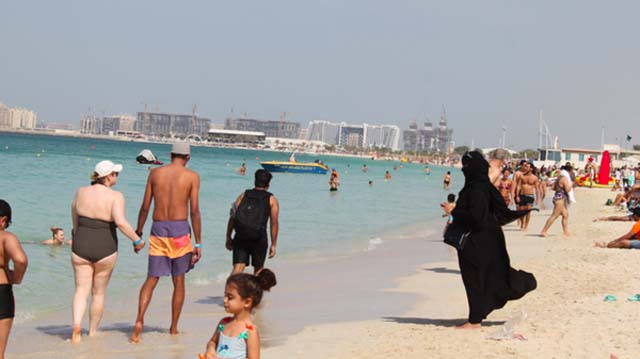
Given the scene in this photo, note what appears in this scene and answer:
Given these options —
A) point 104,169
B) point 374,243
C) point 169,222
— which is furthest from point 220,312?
point 374,243

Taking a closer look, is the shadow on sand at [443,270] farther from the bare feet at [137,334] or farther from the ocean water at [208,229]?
the bare feet at [137,334]

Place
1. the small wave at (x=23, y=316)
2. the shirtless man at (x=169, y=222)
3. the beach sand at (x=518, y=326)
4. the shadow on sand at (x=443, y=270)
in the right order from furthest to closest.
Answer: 1. the shadow on sand at (x=443, y=270)
2. the small wave at (x=23, y=316)
3. the shirtless man at (x=169, y=222)
4. the beach sand at (x=518, y=326)

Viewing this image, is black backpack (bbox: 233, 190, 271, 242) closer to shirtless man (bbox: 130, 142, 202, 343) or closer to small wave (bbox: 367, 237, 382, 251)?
shirtless man (bbox: 130, 142, 202, 343)

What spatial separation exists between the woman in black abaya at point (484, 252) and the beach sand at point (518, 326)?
27 centimetres

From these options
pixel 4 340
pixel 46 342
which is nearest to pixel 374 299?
pixel 46 342

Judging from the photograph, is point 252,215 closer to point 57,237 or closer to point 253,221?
point 253,221

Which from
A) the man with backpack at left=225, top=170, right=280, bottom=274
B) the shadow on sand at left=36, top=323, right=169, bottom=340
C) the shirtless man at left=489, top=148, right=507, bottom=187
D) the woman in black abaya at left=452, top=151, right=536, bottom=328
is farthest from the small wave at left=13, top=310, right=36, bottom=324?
the shirtless man at left=489, top=148, right=507, bottom=187

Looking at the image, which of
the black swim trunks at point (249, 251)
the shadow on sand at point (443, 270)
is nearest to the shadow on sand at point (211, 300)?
the black swim trunks at point (249, 251)

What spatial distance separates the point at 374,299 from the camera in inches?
371

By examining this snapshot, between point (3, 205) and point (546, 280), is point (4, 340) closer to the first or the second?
point (3, 205)

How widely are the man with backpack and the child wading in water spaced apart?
3.58 m

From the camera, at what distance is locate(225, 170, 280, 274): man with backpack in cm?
779

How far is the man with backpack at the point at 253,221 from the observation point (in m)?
7.79

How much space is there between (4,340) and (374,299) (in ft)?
17.2
